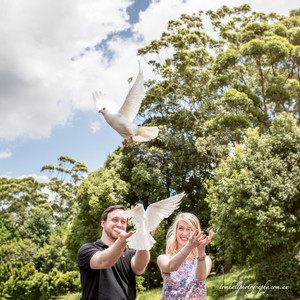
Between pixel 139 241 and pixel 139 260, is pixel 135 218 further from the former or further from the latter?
pixel 139 260

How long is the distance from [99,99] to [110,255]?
1.29m

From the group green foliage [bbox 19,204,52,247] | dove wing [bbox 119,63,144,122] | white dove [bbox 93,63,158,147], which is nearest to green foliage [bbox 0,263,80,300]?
green foliage [bbox 19,204,52,247]

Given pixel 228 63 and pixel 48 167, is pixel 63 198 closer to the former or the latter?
pixel 48 167

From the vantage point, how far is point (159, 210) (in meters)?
1.97

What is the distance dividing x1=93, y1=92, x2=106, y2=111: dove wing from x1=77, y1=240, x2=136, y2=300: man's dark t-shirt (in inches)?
40.7

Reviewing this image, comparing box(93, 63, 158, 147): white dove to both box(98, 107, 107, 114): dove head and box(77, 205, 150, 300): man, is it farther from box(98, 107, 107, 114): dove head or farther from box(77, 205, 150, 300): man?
box(77, 205, 150, 300): man

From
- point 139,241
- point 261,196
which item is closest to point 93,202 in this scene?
point 261,196

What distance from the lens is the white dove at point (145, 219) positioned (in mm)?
1855

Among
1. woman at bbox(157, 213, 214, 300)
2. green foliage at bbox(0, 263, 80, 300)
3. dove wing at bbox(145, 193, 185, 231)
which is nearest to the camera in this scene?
dove wing at bbox(145, 193, 185, 231)

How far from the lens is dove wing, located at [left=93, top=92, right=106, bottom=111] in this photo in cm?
264

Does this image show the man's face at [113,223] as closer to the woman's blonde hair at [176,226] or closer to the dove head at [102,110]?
the woman's blonde hair at [176,226]

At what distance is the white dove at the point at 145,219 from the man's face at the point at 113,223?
26cm

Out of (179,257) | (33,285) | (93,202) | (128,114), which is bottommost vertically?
(179,257)

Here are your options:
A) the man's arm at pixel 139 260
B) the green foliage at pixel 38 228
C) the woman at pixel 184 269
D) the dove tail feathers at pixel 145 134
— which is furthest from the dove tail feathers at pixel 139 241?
the green foliage at pixel 38 228
